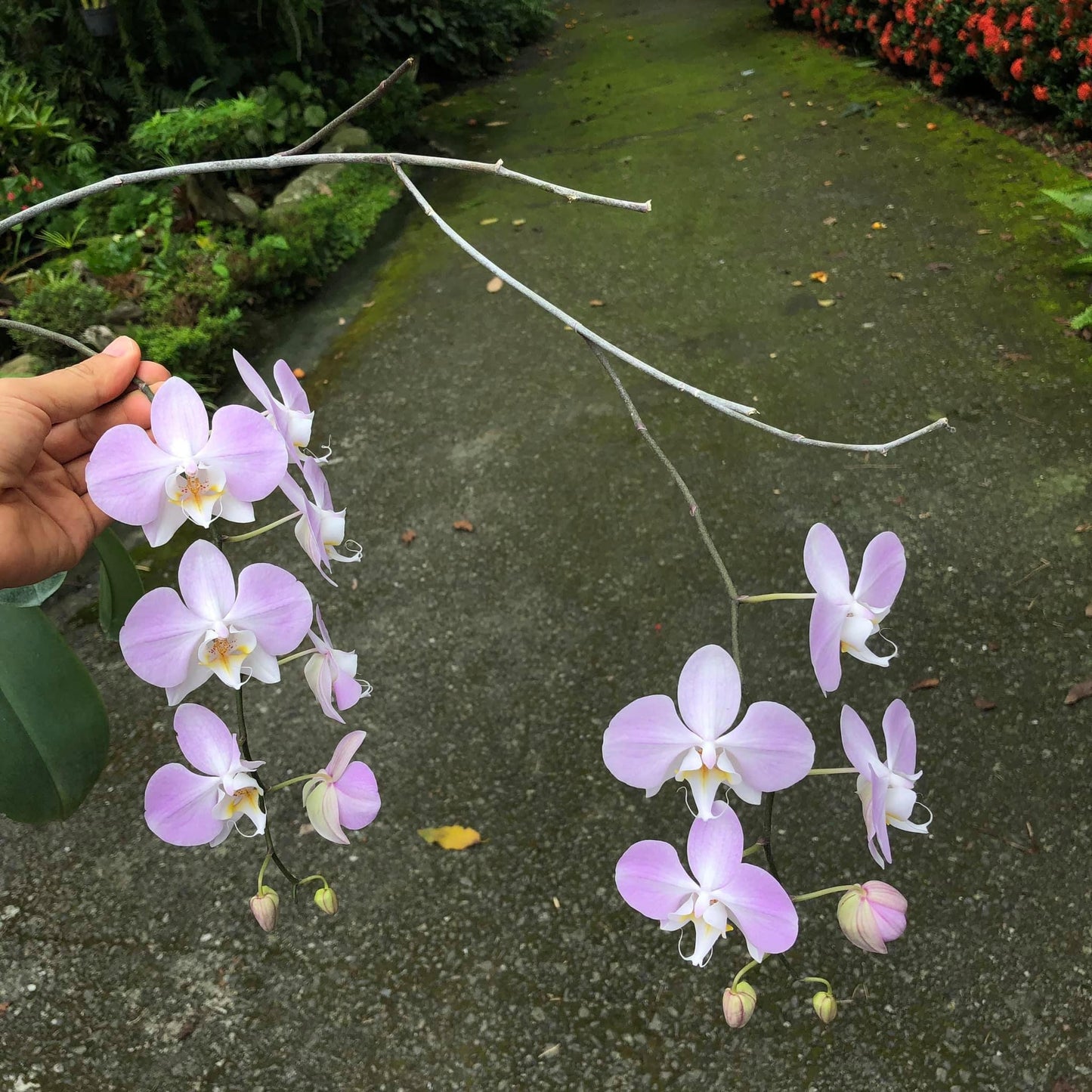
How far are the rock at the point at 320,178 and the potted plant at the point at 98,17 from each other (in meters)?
0.78

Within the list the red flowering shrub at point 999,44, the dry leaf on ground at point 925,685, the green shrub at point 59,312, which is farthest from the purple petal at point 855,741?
the red flowering shrub at point 999,44

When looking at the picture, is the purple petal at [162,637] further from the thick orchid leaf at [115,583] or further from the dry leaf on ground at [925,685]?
the dry leaf on ground at [925,685]

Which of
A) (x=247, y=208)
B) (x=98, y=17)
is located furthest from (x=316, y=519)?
(x=98, y=17)

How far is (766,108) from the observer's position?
4.14 metres

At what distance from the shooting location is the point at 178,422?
47cm

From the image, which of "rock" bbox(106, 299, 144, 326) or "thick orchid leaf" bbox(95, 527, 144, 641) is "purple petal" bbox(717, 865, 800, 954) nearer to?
"thick orchid leaf" bbox(95, 527, 144, 641)

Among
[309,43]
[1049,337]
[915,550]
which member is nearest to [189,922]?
[915,550]

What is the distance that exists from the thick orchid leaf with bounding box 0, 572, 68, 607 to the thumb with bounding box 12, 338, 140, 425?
119 mm

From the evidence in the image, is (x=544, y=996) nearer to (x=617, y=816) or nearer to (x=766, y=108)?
(x=617, y=816)

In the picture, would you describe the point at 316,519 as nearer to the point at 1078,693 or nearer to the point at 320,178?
the point at 1078,693

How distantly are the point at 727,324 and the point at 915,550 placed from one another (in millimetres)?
1045

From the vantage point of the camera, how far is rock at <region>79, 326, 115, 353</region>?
2401mm

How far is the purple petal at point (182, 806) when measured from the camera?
48 centimetres

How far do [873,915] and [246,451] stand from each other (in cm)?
39
